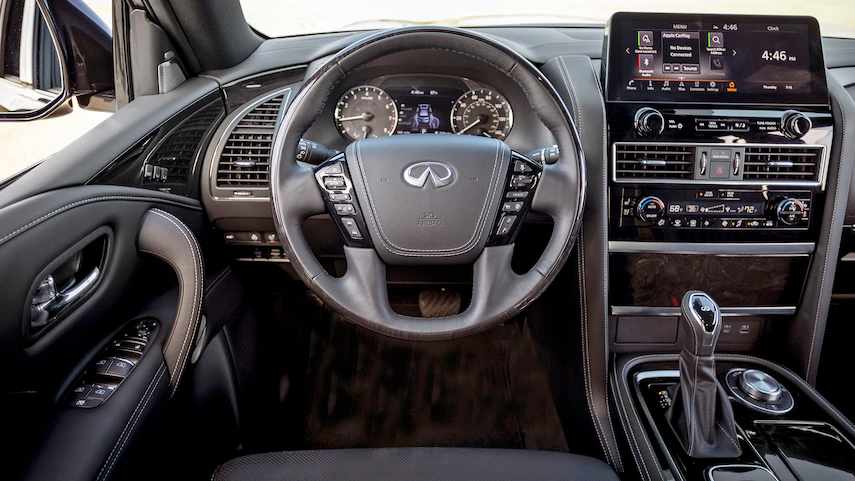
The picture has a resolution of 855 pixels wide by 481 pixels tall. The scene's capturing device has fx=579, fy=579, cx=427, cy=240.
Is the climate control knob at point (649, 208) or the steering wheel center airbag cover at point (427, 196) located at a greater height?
the steering wheel center airbag cover at point (427, 196)

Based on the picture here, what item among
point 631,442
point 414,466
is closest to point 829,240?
point 631,442

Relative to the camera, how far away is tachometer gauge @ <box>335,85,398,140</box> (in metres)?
1.82

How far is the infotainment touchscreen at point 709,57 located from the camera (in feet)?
5.51

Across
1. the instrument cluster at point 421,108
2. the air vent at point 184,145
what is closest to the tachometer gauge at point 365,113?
the instrument cluster at point 421,108

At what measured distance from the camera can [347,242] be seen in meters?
1.43

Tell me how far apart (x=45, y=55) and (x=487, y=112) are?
54.6 inches

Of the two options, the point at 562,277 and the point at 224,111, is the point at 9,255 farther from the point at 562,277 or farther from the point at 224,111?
the point at 562,277

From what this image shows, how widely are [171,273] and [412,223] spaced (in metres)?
0.78

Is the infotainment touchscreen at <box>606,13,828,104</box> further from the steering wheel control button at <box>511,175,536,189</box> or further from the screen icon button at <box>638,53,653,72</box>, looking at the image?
the steering wheel control button at <box>511,175,536,189</box>

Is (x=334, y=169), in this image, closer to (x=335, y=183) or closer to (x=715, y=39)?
(x=335, y=183)

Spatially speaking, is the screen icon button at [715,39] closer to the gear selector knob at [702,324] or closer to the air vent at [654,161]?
the air vent at [654,161]

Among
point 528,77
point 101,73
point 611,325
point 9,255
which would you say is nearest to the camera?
point 9,255

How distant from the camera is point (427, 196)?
4.45 ft

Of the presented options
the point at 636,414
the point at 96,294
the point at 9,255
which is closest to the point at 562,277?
the point at 636,414
